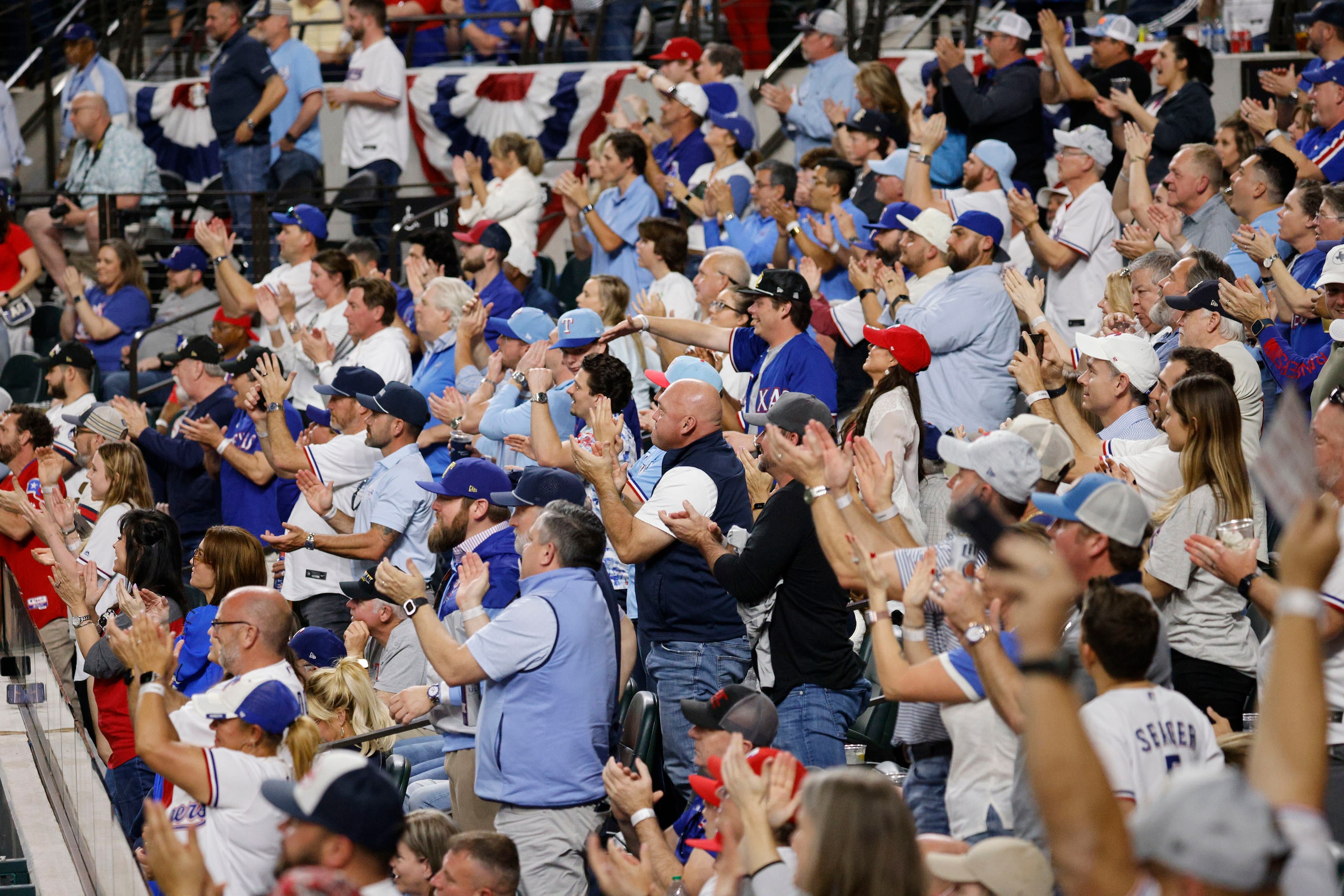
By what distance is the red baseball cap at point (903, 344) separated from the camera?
20.8 feet

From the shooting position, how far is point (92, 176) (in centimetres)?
1350

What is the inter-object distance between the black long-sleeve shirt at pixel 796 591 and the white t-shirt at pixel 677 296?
383 centimetres

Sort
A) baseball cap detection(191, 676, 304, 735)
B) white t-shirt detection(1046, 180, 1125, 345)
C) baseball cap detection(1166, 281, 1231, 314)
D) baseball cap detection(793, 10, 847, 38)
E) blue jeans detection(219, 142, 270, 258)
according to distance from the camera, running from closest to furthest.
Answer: baseball cap detection(191, 676, 304, 735) < baseball cap detection(1166, 281, 1231, 314) < white t-shirt detection(1046, 180, 1125, 345) < baseball cap detection(793, 10, 847, 38) < blue jeans detection(219, 142, 270, 258)

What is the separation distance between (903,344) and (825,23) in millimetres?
6595

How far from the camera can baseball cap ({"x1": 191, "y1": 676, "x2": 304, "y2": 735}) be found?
4793 millimetres

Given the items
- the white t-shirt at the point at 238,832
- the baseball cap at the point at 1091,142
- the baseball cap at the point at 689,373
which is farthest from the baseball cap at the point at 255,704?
the baseball cap at the point at 1091,142

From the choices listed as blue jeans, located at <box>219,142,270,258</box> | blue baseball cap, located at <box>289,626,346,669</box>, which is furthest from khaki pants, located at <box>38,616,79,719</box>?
blue jeans, located at <box>219,142,270,258</box>

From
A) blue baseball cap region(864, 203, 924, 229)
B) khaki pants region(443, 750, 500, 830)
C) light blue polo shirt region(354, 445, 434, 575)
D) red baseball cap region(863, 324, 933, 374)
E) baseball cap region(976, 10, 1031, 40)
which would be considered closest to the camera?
khaki pants region(443, 750, 500, 830)

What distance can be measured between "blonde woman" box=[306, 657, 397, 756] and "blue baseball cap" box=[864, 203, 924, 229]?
374 centimetres

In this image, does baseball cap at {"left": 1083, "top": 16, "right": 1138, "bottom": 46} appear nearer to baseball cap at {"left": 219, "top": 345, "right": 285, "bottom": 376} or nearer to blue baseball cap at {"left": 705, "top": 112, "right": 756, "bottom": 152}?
blue baseball cap at {"left": 705, "top": 112, "right": 756, "bottom": 152}

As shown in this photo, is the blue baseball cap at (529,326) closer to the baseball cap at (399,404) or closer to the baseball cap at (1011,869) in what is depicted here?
the baseball cap at (399,404)

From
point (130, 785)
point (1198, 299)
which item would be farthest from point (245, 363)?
point (1198, 299)

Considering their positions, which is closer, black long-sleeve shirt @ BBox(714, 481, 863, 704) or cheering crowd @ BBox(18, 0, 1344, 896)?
cheering crowd @ BBox(18, 0, 1344, 896)

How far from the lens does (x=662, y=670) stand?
609 centimetres
